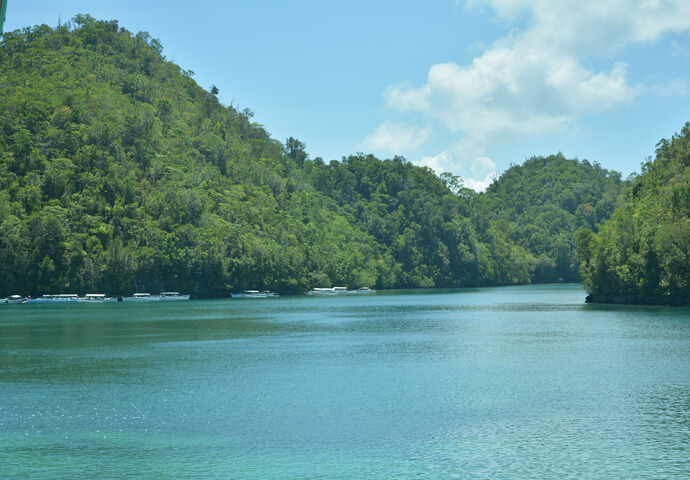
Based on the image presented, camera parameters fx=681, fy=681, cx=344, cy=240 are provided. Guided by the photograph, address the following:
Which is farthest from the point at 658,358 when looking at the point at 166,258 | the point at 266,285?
the point at 266,285

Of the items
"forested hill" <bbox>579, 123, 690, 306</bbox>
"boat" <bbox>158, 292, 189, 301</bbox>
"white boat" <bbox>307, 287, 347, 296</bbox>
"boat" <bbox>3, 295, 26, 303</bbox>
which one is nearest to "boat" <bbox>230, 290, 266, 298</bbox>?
"boat" <bbox>158, 292, 189, 301</bbox>

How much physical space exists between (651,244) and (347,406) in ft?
217

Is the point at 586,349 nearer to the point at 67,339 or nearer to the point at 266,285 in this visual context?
the point at 67,339

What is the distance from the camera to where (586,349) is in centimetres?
4516

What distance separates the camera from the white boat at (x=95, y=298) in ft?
364

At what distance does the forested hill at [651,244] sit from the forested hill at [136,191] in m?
67.5

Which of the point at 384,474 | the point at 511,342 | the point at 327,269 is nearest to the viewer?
the point at 384,474

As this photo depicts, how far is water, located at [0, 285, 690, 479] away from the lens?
65.2 feet

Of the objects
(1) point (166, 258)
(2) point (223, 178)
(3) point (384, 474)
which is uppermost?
(2) point (223, 178)

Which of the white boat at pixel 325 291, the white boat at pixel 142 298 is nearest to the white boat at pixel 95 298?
the white boat at pixel 142 298

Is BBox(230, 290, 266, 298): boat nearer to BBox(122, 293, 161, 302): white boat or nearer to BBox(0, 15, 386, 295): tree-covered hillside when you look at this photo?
Answer: BBox(0, 15, 386, 295): tree-covered hillside

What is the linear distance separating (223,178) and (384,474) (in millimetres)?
145738

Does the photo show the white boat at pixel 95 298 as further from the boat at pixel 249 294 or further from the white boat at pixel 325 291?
the white boat at pixel 325 291

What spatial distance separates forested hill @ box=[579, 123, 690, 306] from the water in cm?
2621
